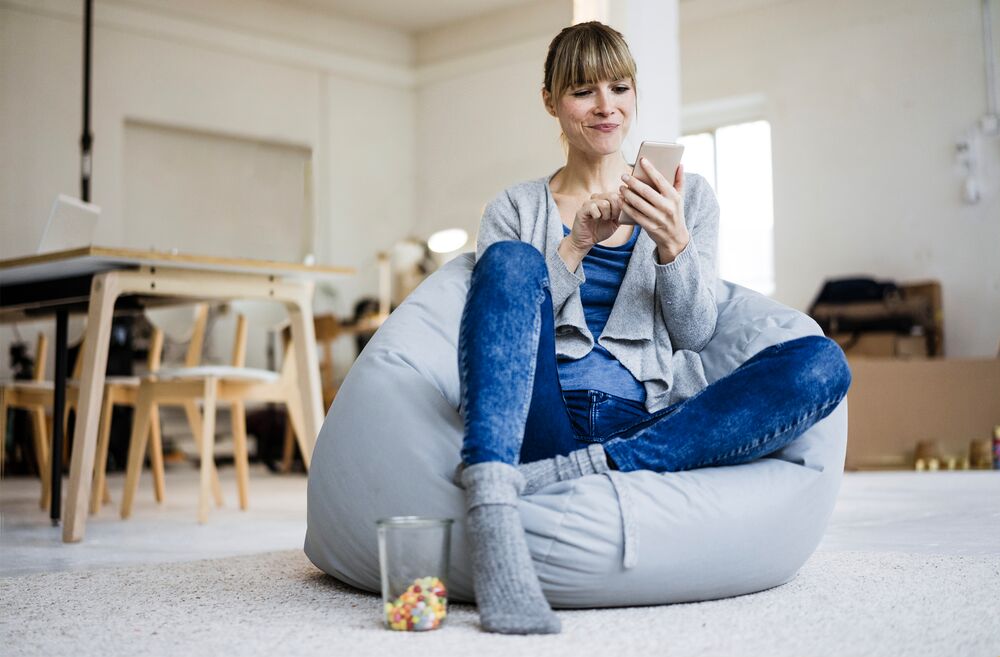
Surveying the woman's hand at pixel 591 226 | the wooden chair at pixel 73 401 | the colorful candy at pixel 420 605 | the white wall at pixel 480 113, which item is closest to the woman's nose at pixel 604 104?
the woman's hand at pixel 591 226

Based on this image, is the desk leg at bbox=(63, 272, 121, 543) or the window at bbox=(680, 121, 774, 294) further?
the window at bbox=(680, 121, 774, 294)

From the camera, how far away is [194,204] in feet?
26.1

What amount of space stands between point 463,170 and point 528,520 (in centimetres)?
741

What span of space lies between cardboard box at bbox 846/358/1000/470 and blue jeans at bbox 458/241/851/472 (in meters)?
4.11

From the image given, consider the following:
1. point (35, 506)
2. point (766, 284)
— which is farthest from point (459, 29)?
point (35, 506)

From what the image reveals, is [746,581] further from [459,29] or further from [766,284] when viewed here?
[459,29]

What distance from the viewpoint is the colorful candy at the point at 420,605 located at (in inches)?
56.8

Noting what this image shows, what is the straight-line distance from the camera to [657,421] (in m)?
1.82

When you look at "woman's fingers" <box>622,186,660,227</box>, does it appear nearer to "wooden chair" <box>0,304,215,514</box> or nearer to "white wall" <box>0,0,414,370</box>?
"wooden chair" <box>0,304,215,514</box>

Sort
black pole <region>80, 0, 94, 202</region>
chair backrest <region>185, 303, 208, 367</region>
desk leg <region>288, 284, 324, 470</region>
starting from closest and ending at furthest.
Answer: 1. desk leg <region>288, 284, 324, 470</region>
2. chair backrest <region>185, 303, 208, 367</region>
3. black pole <region>80, 0, 94, 202</region>

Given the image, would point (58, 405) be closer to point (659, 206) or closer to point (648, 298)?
point (648, 298)

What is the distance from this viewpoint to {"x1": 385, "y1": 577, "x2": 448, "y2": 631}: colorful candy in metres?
1.44

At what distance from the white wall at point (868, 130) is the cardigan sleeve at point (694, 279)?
4842mm

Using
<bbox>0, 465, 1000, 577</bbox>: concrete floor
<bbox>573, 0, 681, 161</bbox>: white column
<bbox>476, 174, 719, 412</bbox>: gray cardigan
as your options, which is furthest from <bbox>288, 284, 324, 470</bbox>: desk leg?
<bbox>476, 174, 719, 412</bbox>: gray cardigan
